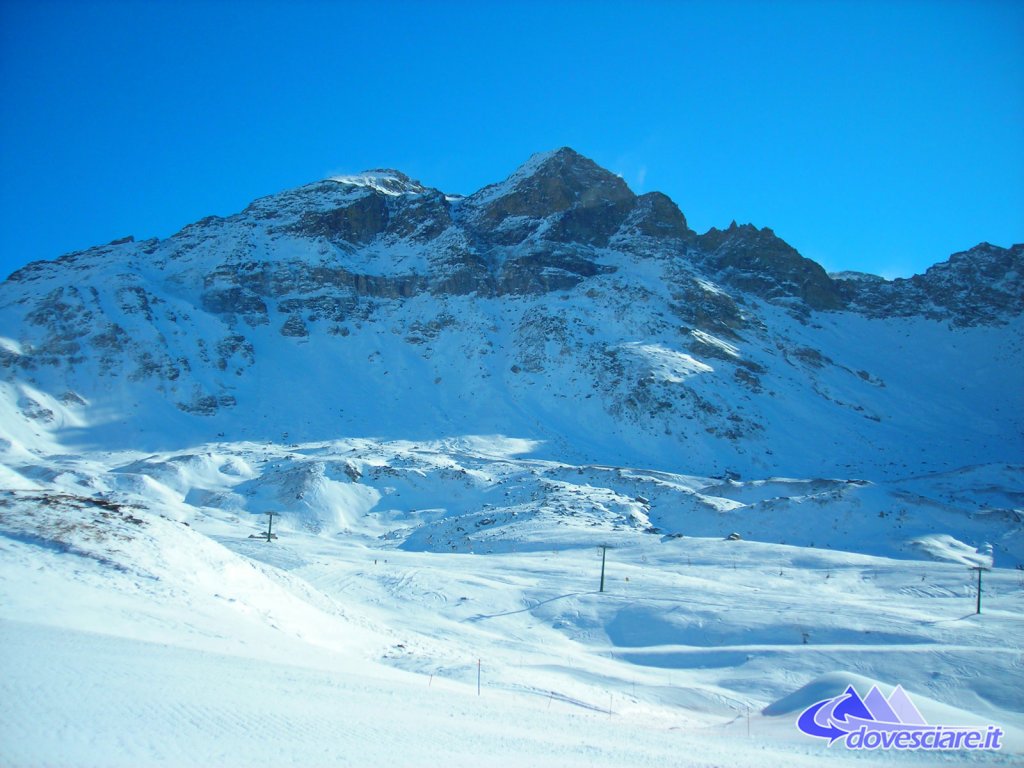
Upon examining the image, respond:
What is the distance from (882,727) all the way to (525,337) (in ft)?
249

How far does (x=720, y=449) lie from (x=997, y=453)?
30.7 metres

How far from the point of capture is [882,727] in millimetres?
11148

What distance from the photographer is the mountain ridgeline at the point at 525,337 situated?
68062mm

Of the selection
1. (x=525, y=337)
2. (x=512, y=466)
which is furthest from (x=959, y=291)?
(x=512, y=466)

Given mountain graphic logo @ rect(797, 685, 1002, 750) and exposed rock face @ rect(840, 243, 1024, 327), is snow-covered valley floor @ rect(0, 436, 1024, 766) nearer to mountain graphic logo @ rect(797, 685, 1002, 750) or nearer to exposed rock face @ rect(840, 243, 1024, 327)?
mountain graphic logo @ rect(797, 685, 1002, 750)

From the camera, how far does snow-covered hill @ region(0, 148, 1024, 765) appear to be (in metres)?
15.2

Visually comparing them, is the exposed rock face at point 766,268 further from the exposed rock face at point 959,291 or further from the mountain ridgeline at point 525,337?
the exposed rock face at point 959,291

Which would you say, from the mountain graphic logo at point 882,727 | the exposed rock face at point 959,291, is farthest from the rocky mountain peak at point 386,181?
the mountain graphic logo at point 882,727

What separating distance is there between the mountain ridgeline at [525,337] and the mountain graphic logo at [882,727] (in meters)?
50.6

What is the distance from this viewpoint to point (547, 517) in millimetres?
45031

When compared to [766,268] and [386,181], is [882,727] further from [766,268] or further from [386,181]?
[386,181]

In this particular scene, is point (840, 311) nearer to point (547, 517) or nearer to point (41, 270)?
point (547, 517)

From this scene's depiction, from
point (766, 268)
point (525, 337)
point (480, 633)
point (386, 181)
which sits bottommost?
point (480, 633)

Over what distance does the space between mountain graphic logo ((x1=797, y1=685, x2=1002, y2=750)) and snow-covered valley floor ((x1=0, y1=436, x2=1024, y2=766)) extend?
38 cm
